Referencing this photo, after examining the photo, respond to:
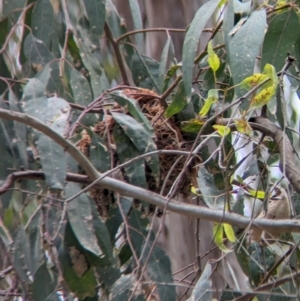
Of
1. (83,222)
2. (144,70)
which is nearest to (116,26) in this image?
(144,70)

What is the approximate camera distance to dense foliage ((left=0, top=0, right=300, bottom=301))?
837 millimetres

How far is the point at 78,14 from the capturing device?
1411 mm

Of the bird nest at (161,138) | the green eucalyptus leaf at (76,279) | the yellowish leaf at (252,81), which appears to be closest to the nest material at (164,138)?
the bird nest at (161,138)

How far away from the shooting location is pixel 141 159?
1006 mm

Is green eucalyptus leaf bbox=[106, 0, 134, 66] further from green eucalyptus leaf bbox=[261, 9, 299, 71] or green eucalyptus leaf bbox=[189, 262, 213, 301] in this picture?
green eucalyptus leaf bbox=[189, 262, 213, 301]

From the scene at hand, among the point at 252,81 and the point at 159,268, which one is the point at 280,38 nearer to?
the point at 252,81

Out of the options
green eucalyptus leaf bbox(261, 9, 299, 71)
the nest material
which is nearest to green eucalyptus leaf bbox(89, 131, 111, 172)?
the nest material

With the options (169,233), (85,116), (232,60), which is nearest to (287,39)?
(232,60)

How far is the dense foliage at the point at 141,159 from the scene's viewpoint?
2.75 ft

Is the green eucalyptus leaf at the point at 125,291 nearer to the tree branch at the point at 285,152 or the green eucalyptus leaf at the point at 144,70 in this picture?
the tree branch at the point at 285,152

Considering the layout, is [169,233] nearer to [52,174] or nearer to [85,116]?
[85,116]

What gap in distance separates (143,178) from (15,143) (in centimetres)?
28

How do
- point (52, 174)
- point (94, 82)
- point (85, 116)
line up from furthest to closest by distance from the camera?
point (94, 82) < point (85, 116) < point (52, 174)

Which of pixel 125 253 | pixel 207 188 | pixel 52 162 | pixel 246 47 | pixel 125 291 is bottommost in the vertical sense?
pixel 125 253
